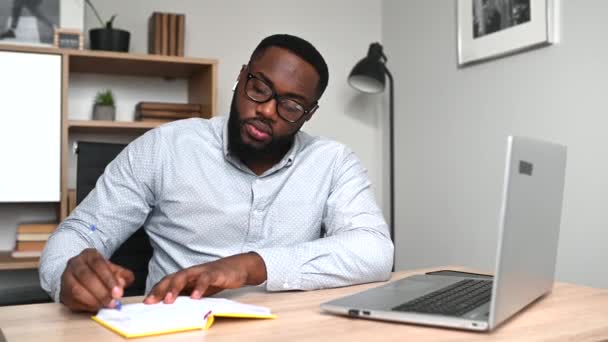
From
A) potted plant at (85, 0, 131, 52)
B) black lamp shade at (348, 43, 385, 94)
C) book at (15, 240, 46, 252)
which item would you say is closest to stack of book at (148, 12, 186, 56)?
potted plant at (85, 0, 131, 52)

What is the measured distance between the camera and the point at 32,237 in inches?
105

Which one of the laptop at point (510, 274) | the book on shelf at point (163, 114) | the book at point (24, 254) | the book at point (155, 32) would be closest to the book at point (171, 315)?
the laptop at point (510, 274)

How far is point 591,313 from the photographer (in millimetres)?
1079

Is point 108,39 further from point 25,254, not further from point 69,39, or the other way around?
point 25,254

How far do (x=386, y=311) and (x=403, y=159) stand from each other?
97.0 inches

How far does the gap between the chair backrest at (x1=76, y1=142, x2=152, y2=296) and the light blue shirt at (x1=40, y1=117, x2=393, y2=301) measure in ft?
0.22

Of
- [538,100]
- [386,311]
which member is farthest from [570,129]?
[386,311]

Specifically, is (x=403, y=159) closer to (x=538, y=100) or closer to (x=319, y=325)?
(x=538, y=100)

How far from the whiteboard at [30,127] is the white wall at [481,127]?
1.69 meters

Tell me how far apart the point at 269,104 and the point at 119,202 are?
0.41 m

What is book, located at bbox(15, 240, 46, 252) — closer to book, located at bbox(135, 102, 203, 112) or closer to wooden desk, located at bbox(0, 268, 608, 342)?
book, located at bbox(135, 102, 203, 112)

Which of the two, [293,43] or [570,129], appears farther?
[570,129]

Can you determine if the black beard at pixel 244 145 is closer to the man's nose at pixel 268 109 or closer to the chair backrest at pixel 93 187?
the man's nose at pixel 268 109

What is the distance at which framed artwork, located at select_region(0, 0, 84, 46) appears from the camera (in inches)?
107
